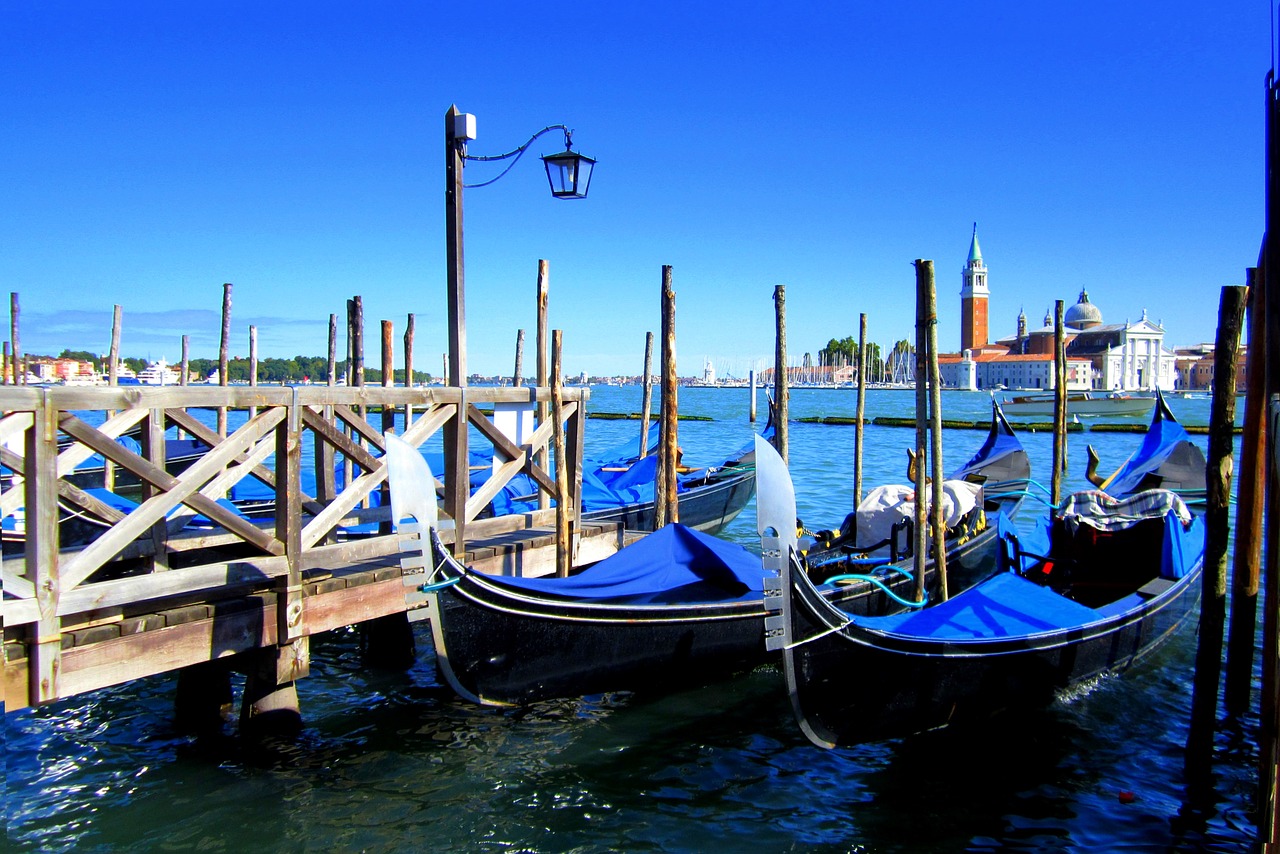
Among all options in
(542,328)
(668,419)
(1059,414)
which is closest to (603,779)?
(668,419)

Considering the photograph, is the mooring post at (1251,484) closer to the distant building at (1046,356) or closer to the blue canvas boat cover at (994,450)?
the blue canvas boat cover at (994,450)

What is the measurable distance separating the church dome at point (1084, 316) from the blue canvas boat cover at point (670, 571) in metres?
110

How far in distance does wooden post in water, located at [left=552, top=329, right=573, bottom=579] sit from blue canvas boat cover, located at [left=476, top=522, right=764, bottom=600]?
1.02 feet

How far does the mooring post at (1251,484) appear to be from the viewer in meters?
3.76

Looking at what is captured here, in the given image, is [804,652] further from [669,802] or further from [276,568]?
[276,568]

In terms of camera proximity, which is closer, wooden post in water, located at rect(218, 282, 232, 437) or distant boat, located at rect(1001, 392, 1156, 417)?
wooden post in water, located at rect(218, 282, 232, 437)

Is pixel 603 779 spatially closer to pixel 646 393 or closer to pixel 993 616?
pixel 993 616

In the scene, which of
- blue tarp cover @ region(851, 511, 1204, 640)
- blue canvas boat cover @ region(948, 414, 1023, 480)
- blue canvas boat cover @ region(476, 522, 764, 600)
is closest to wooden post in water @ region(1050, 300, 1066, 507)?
blue canvas boat cover @ region(948, 414, 1023, 480)

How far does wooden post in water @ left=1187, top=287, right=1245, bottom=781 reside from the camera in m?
4.00

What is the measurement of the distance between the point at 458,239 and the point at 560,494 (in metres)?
1.60

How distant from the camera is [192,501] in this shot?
13.5 feet

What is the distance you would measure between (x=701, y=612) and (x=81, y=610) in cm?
302

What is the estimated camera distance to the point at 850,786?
4316 millimetres

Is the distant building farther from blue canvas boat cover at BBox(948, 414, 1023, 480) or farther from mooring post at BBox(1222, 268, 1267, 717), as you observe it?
mooring post at BBox(1222, 268, 1267, 717)
